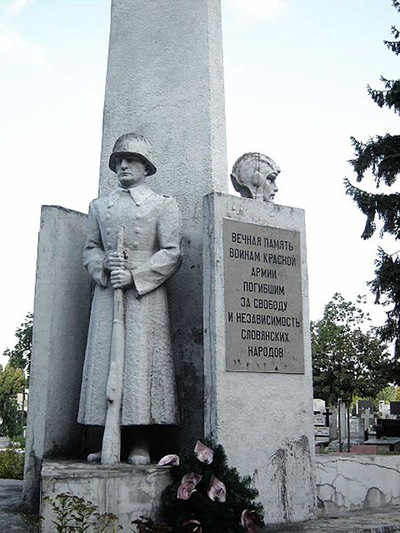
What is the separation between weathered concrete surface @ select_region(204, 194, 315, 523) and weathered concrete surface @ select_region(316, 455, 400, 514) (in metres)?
0.23

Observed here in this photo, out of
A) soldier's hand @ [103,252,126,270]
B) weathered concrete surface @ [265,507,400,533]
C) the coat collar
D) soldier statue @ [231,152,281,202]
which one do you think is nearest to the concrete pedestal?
weathered concrete surface @ [265,507,400,533]

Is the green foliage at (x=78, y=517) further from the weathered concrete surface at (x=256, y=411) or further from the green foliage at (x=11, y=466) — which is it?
the green foliage at (x=11, y=466)

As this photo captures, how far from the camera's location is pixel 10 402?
30281 millimetres

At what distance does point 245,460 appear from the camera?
4.92 m

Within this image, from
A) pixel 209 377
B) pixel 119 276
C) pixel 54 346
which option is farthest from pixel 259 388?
pixel 54 346

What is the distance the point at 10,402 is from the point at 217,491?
90.7 ft

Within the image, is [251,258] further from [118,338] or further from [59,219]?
[59,219]

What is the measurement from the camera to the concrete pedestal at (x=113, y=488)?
4.24 meters

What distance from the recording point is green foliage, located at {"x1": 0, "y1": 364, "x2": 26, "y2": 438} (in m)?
27.8

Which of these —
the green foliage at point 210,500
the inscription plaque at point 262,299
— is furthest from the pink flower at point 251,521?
the inscription plaque at point 262,299

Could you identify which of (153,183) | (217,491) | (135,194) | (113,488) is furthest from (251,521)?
(153,183)

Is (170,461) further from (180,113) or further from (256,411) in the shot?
(180,113)

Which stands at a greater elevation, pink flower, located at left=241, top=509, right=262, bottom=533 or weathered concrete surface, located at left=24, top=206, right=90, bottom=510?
weathered concrete surface, located at left=24, top=206, right=90, bottom=510

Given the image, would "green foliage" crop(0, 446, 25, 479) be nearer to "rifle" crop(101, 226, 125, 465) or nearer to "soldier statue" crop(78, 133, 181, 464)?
"soldier statue" crop(78, 133, 181, 464)
